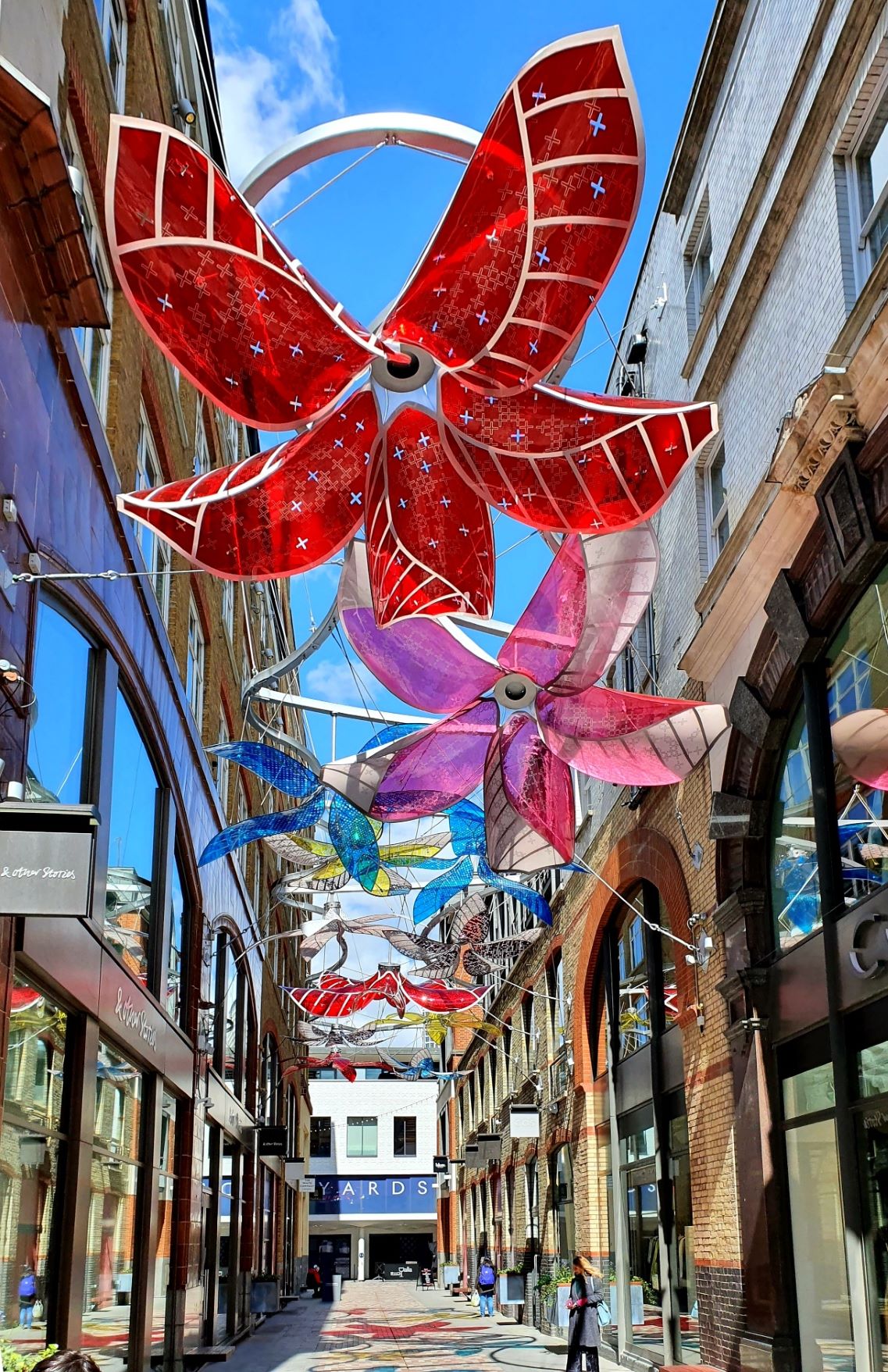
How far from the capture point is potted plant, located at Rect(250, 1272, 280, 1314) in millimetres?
30453

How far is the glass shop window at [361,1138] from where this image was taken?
236 feet

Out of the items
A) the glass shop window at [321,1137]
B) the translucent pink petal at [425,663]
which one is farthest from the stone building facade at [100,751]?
the glass shop window at [321,1137]

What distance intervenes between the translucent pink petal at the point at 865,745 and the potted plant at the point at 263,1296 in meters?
24.4

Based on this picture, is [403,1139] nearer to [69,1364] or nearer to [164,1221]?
[164,1221]

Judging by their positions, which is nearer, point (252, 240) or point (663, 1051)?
point (252, 240)

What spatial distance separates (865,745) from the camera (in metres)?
10.3

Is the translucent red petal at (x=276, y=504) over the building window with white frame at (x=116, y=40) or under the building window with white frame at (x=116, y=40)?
under

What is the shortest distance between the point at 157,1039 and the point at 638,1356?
8.47 meters

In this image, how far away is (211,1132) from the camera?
74.9 feet

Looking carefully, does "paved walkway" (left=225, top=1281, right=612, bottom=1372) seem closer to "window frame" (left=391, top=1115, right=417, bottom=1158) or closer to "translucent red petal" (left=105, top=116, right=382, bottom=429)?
"translucent red petal" (left=105, top=116, right=382, bottom=429)

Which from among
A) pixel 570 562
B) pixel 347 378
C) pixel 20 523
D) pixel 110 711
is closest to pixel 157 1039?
pixel 110 711

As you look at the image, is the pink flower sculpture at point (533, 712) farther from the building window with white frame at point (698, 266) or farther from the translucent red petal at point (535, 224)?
the building window with white frame at point (698, 266)

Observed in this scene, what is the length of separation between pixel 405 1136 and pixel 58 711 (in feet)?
218

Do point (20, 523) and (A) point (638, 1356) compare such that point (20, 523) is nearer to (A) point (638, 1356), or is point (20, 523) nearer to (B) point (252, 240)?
(B) point (252, 240)
